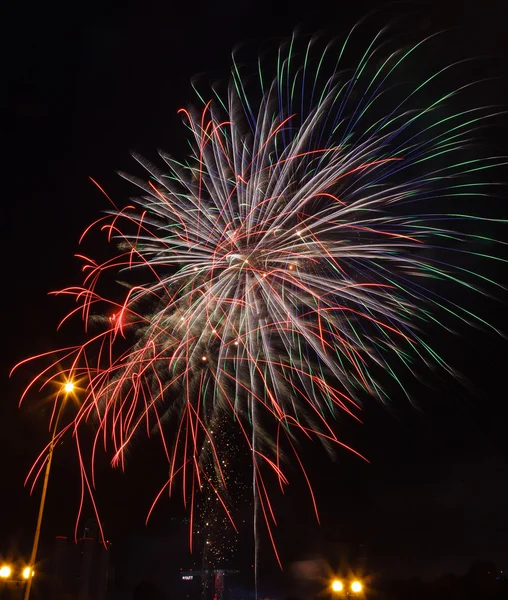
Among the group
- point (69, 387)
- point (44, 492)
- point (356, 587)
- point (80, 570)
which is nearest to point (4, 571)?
point (44, 492)

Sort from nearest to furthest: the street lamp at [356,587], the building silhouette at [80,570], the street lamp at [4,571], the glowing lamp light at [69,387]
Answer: the glowing lamp light at [69,387], the street lamp at [356,587], the street lamp at [4,571], the building silhouette at [80,570]

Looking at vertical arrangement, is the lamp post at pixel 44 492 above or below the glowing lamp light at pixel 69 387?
below

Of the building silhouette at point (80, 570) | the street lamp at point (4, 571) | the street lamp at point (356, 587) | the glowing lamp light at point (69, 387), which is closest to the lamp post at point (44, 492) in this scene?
the glowing lamp light at point (69, 387)

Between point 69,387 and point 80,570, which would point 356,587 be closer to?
point 69,387

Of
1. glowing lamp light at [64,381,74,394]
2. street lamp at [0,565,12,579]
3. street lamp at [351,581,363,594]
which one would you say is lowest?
street lamp at [351,581,363,594]

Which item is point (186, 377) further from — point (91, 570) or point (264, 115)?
point (91, 570)

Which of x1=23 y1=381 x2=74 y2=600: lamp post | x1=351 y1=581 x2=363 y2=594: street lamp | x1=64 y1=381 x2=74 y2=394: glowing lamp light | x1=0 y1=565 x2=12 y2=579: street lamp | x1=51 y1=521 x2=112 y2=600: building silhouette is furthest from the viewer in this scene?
x1=51 y1=521 x2=112 y2=600: building silhouette

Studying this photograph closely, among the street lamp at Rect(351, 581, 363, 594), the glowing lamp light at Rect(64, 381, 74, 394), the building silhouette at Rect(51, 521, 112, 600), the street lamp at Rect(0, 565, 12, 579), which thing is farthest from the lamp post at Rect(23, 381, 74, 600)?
the building silhouette at Rect(51, 521, 112, 600)

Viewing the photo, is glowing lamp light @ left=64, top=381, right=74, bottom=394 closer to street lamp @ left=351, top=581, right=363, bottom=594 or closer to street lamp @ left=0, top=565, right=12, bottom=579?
street lamp @ left=0, top=565, right=12, bottom=579

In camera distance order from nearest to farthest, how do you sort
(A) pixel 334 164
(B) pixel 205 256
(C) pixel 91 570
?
(A) pixel 334 164
(B) pixel 205 256
(C) pixel 91 570

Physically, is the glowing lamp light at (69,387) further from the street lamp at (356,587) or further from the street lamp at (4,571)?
the street lamp at (356,587)

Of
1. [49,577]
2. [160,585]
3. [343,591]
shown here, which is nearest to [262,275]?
[343,591]
